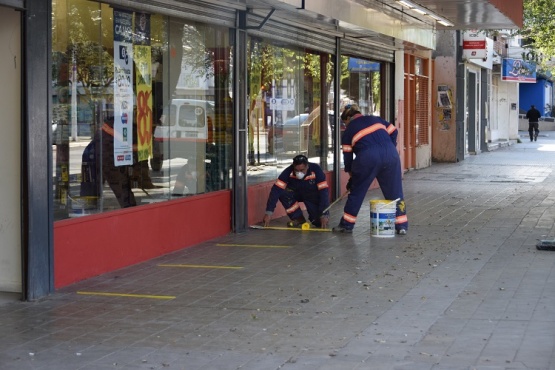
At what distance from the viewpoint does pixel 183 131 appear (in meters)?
12.4

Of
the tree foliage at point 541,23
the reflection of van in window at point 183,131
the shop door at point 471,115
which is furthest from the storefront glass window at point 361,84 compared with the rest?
the shop door at point 471,115

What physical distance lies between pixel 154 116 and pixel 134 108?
19.9 inches

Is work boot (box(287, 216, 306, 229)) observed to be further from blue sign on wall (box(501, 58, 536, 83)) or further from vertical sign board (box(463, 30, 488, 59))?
blue sign on wall (box(501, 58, 536, 83))

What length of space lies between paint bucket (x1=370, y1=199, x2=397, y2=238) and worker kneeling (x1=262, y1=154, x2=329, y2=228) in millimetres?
899

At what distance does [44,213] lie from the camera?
9.08m

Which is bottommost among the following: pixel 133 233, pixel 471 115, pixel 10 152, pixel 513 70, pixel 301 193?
pixel 133 233

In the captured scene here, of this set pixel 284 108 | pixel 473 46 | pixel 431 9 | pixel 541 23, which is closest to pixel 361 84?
pixel 431 9

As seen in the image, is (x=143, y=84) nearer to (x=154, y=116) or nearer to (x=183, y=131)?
(x=154, y=116)

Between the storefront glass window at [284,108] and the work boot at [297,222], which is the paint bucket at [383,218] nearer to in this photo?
the work boot at [297,222]

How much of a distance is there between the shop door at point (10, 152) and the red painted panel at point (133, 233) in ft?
1.40

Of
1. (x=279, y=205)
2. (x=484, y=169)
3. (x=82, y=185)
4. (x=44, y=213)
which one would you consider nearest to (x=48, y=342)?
(x=44, y=213)

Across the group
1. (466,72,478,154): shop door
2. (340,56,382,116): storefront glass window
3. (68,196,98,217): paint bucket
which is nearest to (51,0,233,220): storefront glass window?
(68,196,98,217): paint bucket

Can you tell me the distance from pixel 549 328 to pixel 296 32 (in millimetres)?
8714

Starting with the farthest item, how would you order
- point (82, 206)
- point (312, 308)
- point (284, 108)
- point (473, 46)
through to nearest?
1. point (473, 46)
2. point (284, 108)
3. point (82, 206)
4. point (312, 308)
